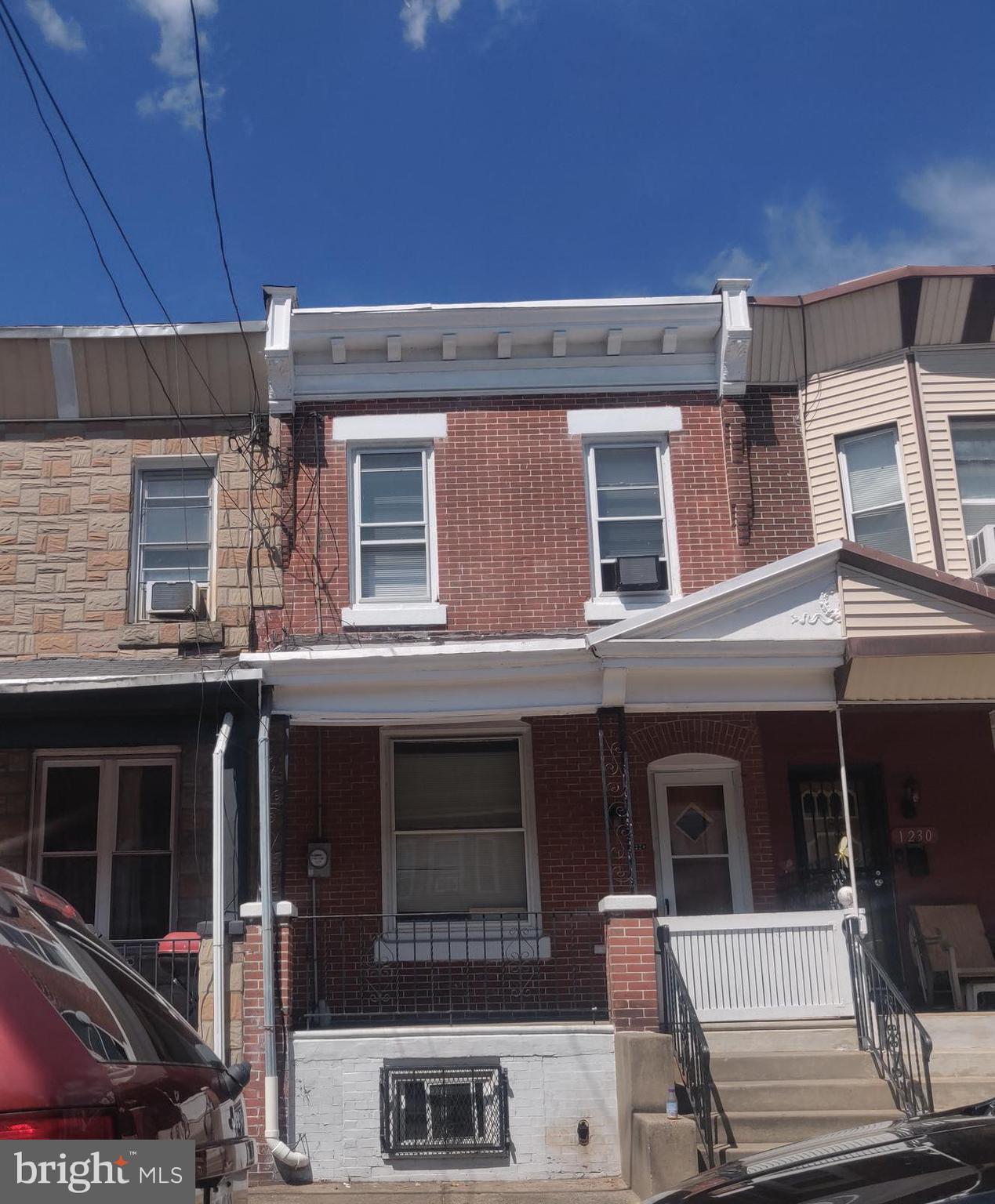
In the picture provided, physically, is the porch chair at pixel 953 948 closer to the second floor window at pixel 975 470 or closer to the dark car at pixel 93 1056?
the second floor window at pixel 975 470

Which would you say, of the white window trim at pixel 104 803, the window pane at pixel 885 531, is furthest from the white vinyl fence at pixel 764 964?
the white window trim at pixel 104 803

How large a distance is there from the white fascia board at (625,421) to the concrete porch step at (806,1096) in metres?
6.27

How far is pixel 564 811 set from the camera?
36.5 feet

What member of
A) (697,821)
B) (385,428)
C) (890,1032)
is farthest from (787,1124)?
(385,428)

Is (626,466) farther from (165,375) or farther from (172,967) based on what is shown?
(172,967)

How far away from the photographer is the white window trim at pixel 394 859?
1062 cm

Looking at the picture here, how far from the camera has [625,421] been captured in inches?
476

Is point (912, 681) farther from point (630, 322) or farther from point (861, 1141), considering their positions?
point (861, 1141)

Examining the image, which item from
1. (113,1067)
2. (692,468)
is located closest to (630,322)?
(692,468)

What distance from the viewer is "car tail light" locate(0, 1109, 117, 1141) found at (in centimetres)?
238

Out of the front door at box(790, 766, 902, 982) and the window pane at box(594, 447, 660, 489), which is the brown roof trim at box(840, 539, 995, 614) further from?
the window pane at box(594, 447, 660, 489)

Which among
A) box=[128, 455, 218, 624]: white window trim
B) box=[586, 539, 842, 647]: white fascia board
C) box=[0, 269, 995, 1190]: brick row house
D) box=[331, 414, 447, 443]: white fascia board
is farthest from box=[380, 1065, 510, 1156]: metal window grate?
box=[331, 414, 447, 443]: white fascia board

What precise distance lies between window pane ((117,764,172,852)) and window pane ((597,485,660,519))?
4.97 meters

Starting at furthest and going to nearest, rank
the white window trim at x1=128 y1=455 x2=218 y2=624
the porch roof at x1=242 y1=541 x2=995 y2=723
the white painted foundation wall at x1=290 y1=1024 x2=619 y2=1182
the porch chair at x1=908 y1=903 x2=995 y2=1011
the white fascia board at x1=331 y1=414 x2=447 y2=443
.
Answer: the white fascia board at x1=331 y1=414 x2=447 y2=443 < the white window trim at x1=128 y1=455 x2=218 y2=624 < the porch chair at x1=908 y1=903 x2=995 y2=1011 < the porch roof at x1=242 y1=541 x2=995 y2=723 < the white painted foundation wall at x1=290 y1=1024 x2=619 y2=1182
